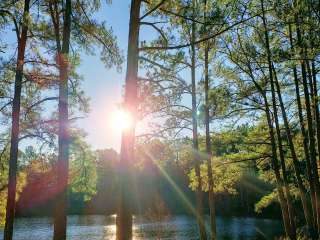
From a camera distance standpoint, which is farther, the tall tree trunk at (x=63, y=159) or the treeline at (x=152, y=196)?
the treeline at (x=152, y=196)

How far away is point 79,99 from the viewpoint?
10.5m

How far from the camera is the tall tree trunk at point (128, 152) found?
627cm

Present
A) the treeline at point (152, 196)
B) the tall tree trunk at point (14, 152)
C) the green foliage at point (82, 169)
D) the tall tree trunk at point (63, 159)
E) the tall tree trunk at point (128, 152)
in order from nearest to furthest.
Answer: the tall tree trunk at point (128, 152) → the tall tree trunk at point (63, 159) → the tall tree trunk at point (14, 152) → the green foliage at point (82, 169) → the treeline at point (152, 196)

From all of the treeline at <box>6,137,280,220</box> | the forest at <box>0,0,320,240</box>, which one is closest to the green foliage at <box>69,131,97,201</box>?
the forest at <box>0,0,320,240</box>

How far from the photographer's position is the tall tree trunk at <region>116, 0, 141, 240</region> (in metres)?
6.27

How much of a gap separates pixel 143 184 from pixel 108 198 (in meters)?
7.45

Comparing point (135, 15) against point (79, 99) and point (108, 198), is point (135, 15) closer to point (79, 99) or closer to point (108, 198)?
point (79, 99)

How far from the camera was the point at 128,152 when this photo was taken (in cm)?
640

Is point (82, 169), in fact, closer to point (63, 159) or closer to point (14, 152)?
point (14, 152)

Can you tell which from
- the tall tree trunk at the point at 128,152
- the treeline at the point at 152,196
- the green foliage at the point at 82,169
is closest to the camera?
the tall tree trunk at the point at 128,152

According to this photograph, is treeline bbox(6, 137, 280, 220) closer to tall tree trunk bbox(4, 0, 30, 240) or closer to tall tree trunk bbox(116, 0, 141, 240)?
tall tree trunk bbox(4, 0, 30, 240)

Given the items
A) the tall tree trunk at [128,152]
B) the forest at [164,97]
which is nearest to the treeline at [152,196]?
the forest at [164,97]

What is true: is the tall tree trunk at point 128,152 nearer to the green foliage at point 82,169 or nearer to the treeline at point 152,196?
the green foliage at point 82,169

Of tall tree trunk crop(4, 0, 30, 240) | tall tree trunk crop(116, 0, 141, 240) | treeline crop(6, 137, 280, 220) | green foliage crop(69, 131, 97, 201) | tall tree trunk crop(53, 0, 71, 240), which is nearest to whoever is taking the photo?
tall tree trunk crop(116, 0, 141, 240)
